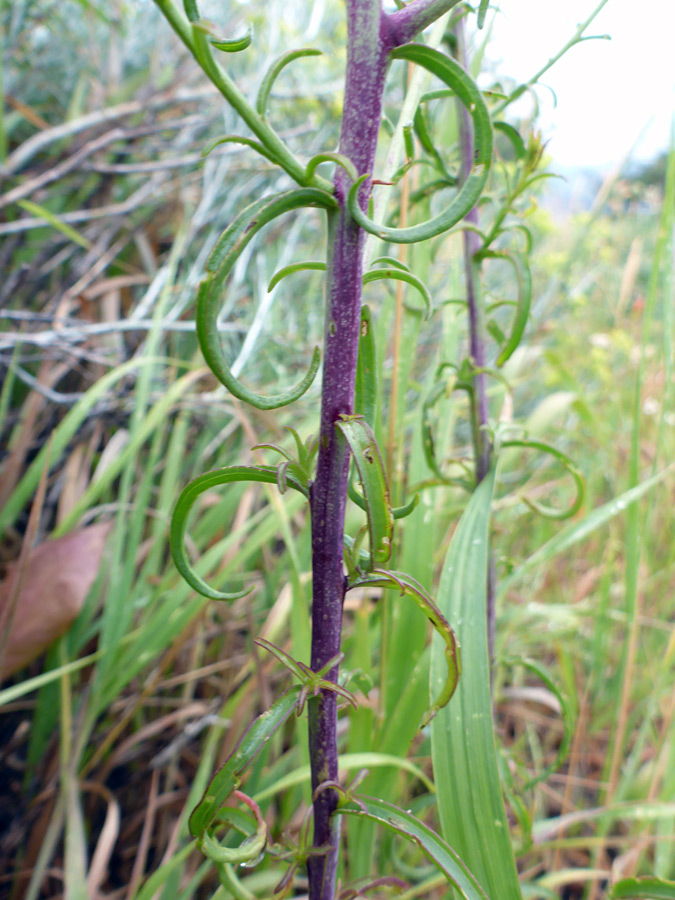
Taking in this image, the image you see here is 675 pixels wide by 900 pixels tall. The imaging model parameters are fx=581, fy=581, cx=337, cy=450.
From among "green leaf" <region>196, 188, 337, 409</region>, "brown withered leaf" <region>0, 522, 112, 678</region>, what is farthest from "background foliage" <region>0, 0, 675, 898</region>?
"green leaf" <region>196, 188, 337, 409</region>

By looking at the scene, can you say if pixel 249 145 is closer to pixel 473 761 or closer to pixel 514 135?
pixel 514 135

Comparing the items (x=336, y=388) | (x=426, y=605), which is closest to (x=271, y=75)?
(x=336, y=388)

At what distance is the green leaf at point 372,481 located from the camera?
261mm

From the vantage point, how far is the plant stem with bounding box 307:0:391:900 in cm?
26

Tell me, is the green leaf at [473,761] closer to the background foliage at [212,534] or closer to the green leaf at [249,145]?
the background foliage at [212,534]

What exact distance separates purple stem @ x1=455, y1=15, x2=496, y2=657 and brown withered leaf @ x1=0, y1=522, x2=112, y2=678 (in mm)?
578

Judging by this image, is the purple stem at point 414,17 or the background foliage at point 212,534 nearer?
the purple stem at point 414,17

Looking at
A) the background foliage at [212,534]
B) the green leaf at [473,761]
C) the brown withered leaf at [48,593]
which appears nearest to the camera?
the green leaf at [473,761]

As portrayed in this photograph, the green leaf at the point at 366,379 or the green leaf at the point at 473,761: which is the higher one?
the green leaf at the point at 366,379

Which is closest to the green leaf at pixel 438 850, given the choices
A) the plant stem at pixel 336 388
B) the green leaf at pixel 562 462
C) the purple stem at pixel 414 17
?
the plant stem at pixel 336 388

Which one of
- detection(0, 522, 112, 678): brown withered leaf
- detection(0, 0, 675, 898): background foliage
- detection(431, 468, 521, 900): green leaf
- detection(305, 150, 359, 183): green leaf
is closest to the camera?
detection(305, 150, 359, 183): green leaf

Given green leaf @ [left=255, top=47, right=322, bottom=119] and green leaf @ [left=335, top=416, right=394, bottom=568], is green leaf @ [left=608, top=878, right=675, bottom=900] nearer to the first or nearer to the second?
green leaf @ [left=335, top=416, right=394, bottom=568]

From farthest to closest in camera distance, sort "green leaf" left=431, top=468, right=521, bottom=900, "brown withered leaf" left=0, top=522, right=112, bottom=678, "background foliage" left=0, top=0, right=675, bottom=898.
→ "brown withered leaf" left=0, top=522, right=112, bottom=678, "background foliage" left=0, top=0, right=675, bottom=898, "green leaf" left=431, top=468, right=521, bottom=900

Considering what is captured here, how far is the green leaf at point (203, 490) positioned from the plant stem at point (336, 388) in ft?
0.08
